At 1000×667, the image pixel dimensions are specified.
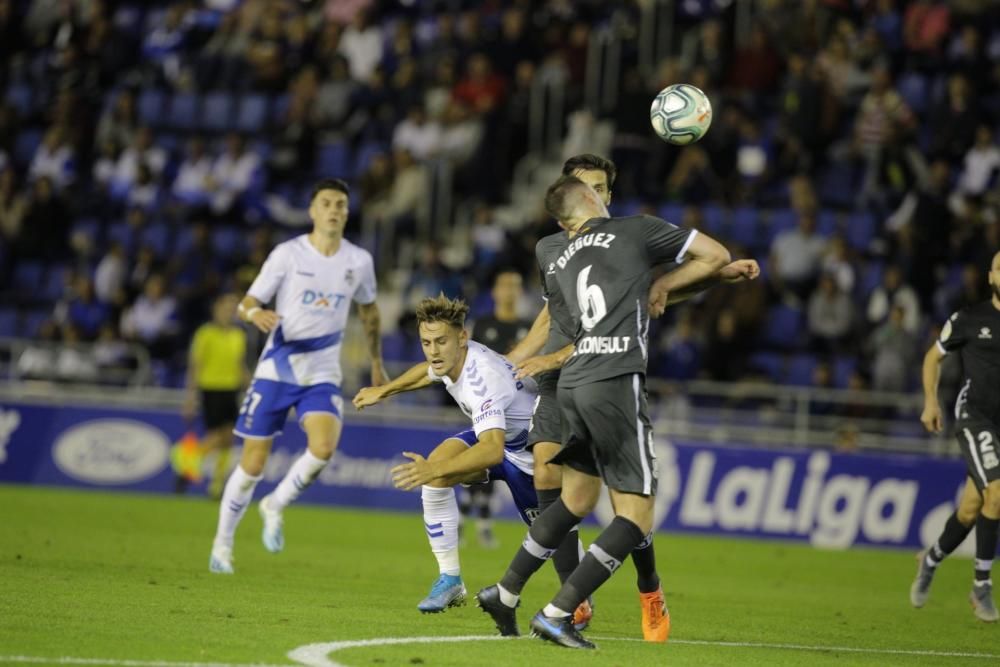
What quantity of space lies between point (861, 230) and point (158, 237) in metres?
11.3

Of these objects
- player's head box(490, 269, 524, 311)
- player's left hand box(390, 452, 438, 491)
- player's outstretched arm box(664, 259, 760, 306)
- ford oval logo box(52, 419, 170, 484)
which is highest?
player's outstretched arm box(664, 259, 760, 306)

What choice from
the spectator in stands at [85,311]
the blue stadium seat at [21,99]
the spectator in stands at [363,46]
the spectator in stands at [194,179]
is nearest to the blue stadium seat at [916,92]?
the spectator in stands at [363,46]

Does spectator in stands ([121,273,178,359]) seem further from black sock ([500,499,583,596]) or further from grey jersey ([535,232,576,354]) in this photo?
black sock ([500,499,583,596])

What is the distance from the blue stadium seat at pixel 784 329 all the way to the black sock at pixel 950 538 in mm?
9142

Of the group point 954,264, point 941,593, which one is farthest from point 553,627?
point 954,264

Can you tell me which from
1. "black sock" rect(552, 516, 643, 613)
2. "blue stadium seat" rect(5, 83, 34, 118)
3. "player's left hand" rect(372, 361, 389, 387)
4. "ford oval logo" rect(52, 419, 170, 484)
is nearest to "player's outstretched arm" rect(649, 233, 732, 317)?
"black sock" rect(552, 516, 643, 613)

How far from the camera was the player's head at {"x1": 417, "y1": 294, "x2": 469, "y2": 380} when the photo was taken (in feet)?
31.0

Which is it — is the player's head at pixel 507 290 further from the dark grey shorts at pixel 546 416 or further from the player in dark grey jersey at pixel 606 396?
the player in dark grey jersey at pixel 606 396

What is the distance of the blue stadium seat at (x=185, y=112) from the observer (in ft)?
96.6

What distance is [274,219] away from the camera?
26.8 metres

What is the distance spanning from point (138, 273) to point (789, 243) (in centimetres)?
1015

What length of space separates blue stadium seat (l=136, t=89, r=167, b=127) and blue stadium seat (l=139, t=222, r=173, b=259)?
314cm

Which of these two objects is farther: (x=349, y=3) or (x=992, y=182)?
(x=349, y=3)

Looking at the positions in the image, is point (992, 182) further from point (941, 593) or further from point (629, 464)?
point (629, 464)
